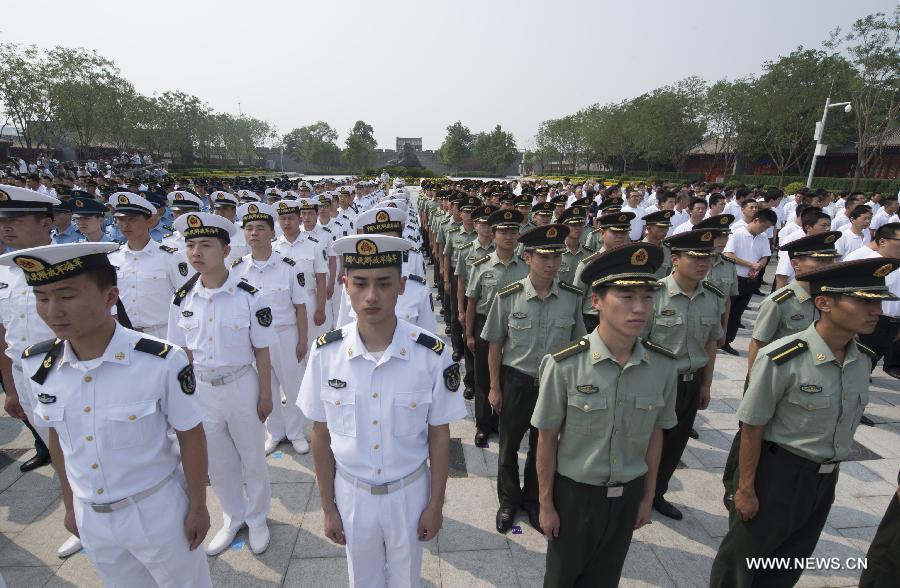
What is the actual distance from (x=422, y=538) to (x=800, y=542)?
2.27 m

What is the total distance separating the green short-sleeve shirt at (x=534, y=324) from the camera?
3.49 metres

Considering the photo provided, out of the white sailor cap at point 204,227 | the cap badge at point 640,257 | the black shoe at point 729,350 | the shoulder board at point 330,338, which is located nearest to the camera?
the shoulder board at point 330,338

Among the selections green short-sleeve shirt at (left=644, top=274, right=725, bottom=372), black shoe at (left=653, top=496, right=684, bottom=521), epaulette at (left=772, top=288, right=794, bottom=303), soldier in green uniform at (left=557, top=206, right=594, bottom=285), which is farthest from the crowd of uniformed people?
soldier in green uniform at (left=557, top=206, right=594, bottom=285)

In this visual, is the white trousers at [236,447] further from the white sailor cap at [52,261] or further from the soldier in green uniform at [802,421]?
the soldier in green uniform at [802,421]

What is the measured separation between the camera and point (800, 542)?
2.63 metres

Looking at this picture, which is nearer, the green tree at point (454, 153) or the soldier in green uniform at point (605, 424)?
the soldier in green uniform at point (605, 424)

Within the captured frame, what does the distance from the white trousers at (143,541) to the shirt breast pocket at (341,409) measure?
35.5 inches

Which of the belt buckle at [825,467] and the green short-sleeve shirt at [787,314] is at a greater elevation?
the green short-sleeve shirt at [787,314]

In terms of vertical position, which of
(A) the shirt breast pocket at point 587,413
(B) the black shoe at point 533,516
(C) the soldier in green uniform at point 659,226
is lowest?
(B) the black shoe at point 533,516

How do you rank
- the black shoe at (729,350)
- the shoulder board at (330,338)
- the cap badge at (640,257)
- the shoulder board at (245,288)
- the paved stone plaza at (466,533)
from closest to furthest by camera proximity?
the shoulder board at (330,338)
the cap badge at (640,257)
the paved stone plaza at (466,533)
the shoulder board at (245,288)
the black shoe at (729,350)

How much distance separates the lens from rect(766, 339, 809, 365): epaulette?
8.01ft

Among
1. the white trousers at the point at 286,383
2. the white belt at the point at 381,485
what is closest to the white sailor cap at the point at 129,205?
the white trousers at the point at 286,383

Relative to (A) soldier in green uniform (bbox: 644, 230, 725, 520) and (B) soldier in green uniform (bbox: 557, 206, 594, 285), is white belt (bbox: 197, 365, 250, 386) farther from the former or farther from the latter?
(B) soldier in green uniform (bbox: 557, 206, 594, 285)

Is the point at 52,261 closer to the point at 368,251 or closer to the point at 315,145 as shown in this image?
the point at 368,251
